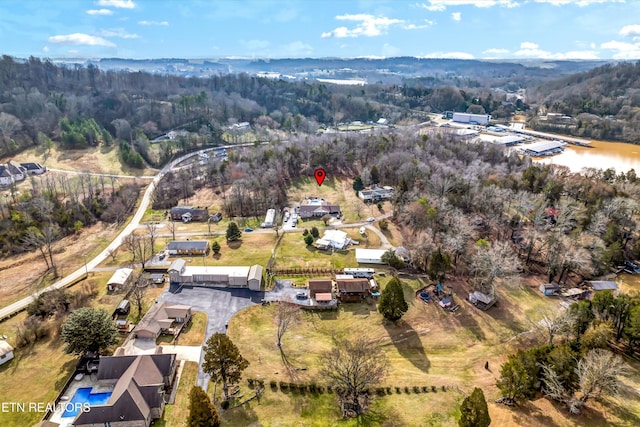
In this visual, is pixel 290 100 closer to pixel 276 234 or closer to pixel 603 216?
pixel 276 234

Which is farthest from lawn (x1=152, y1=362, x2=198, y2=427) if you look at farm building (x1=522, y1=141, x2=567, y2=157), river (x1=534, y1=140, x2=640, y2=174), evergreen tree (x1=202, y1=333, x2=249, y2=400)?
farm building (x1=522, y1=141, x2=567, y2=157)

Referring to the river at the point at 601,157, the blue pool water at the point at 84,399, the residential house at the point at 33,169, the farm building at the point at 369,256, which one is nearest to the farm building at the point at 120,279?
the blue pool water at the point at 84,399

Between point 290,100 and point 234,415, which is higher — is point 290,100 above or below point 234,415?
above

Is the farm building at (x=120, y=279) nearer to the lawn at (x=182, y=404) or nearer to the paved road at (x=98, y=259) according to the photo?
the paved road at (x=98, y=259)

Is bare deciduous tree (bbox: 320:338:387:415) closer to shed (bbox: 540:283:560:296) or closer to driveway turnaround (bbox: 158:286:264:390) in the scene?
driveway turnaround (bbox: 158:286:264:390)

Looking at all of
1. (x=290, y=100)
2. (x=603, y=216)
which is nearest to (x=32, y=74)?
(x=290, y=100)

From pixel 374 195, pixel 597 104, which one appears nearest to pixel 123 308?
pixel 374 195
